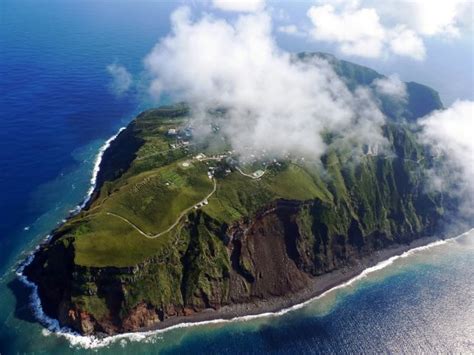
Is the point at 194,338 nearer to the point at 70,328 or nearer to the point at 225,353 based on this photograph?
the point at 225,353

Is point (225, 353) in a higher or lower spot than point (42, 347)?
lower

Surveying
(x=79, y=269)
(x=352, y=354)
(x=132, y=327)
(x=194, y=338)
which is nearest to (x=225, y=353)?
(x=194, y=338)

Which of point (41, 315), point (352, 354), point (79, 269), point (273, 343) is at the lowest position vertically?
point (352, 354)

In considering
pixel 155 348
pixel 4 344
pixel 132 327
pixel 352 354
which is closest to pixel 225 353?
pixel 155 348

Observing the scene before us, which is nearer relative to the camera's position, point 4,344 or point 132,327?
point 4,344

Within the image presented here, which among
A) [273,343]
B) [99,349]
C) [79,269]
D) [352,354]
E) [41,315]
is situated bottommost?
[352,354]

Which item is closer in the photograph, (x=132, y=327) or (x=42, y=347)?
(x=42, y=347)

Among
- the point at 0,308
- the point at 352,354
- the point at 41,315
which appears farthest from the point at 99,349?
the point at 352,354

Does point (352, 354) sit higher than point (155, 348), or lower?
lower

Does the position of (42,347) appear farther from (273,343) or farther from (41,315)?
(273,343)
